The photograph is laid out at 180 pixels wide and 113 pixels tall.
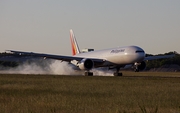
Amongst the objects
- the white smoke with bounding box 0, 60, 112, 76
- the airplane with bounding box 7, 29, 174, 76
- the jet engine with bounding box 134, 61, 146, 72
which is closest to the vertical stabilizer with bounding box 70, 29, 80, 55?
the white smoke with bounding box 0, 60, 112, 76

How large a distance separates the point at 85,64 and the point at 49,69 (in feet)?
71.3

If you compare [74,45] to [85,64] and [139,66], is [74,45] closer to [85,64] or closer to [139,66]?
[85,64]

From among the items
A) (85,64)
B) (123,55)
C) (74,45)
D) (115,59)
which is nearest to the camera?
(123,55)

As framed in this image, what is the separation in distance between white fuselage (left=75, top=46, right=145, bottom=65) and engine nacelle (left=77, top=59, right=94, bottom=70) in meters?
2.33

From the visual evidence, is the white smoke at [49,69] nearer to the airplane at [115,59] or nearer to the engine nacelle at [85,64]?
the airplane at [115,59]

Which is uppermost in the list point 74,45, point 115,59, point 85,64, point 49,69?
point 74,45

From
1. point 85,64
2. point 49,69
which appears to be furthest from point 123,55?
point 49,69

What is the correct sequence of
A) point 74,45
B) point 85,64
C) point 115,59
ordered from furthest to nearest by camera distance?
point 74,45 < point 85,64 < point 115,59

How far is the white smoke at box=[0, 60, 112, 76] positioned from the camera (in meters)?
68.9

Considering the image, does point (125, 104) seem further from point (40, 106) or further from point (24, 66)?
point (24, 66)

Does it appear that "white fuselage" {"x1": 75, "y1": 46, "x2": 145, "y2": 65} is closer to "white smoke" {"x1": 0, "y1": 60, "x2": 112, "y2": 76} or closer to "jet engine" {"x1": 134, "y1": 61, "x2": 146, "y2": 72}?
"jet engine" {"x1": 134, "y1": 61, "x2": 146, "y2": 72}

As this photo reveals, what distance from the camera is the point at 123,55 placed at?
179 feet

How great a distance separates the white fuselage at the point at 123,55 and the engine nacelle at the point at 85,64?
2.33m

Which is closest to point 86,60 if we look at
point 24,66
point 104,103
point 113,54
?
point 113,54
